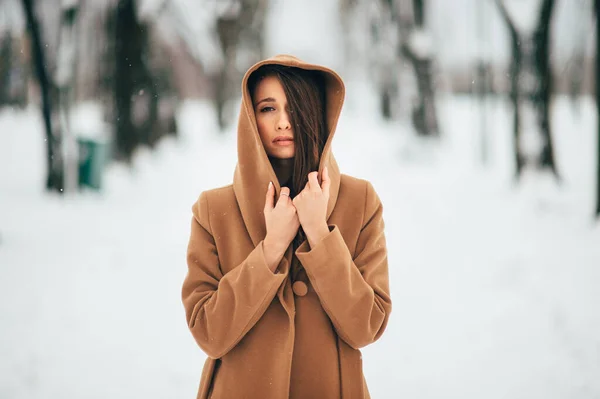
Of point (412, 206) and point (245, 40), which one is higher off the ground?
point (245, 40)

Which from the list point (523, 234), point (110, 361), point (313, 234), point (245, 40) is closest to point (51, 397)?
point (110, 361)

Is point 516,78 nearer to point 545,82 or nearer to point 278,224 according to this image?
point 545,82

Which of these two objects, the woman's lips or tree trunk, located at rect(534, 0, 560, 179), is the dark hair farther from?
tree trunk, located at rect(534, 0, 560, 179)

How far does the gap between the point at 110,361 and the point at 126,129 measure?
1067 cm

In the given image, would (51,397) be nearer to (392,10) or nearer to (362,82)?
(392,10)

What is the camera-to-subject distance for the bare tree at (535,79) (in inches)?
342

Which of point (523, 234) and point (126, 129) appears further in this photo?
point (126, 129)

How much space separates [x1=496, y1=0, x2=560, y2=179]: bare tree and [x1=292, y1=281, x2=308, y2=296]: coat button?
27.3ft

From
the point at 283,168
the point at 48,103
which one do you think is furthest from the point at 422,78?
the point at 283,168

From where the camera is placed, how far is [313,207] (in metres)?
1.57

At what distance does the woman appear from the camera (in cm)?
158

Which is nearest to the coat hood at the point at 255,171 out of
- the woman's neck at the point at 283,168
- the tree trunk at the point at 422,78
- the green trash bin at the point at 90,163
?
the woman's neck at the point at 283,168

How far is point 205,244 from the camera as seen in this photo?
5.59ft

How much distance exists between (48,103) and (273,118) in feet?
29.1
